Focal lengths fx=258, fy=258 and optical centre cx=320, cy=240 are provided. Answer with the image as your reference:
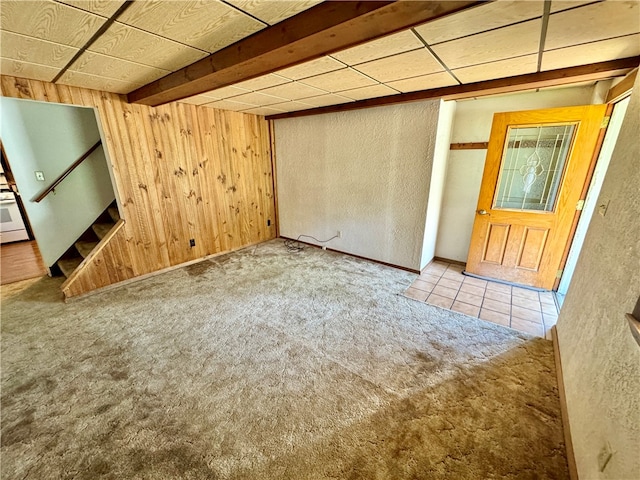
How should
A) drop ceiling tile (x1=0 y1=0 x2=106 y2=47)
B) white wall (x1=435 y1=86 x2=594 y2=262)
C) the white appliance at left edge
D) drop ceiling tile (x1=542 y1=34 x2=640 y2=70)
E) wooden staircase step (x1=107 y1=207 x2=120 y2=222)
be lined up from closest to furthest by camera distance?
drop ceiling tile (x1=0 y1=0 x2=106 y2=47) → drop ceiling tile (x1=542 y1=34 x2=640 y2=70) → white wall (x1=435 y1=86 x2=594 y2=262) → wooden staircase step (x1=107 y1=207 x2=120 y2=222) → the white appliance at left edge

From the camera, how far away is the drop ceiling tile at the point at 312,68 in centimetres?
195

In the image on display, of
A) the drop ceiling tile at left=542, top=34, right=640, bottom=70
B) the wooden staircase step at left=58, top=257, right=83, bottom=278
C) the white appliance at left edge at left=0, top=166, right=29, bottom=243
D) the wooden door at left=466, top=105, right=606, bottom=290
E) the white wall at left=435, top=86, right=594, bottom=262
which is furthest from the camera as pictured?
the white appliance at left edge at left=0, top=166, right=29, bottom=243

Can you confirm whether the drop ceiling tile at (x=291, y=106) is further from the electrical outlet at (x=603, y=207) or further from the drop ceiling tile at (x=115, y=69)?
the electrical outlet at (x=603, y=207)

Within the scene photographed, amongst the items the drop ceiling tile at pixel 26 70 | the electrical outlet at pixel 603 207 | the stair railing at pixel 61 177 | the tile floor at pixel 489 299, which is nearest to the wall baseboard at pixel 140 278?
the stair railing at pixel 61 177

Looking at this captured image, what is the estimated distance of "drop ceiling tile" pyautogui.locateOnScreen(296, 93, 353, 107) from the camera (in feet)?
9.97

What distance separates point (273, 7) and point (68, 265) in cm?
400

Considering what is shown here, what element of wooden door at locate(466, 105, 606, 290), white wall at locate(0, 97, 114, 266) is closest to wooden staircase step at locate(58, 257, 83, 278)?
white wall at locate(0, 97, 114, 266)

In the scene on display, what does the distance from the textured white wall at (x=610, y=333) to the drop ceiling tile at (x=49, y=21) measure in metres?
2.94

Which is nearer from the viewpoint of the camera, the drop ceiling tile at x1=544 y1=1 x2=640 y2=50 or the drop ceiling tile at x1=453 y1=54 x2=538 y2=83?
the drop ceiling tile at x1=544 y1=1 x2=640 y2=50

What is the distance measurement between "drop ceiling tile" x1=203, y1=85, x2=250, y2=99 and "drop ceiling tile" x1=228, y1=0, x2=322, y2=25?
1.43m

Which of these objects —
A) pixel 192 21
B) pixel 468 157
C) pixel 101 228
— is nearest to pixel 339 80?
pixel 192 21

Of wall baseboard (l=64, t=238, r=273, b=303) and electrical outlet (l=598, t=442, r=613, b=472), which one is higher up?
electrical outlet (l=598, t=442, r=613, b=472)

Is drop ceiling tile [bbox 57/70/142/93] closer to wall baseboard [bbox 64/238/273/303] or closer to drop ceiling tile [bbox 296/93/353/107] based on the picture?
drop ceiling tile [bbox 296/93/353/107]

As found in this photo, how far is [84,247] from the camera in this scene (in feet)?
11.4
